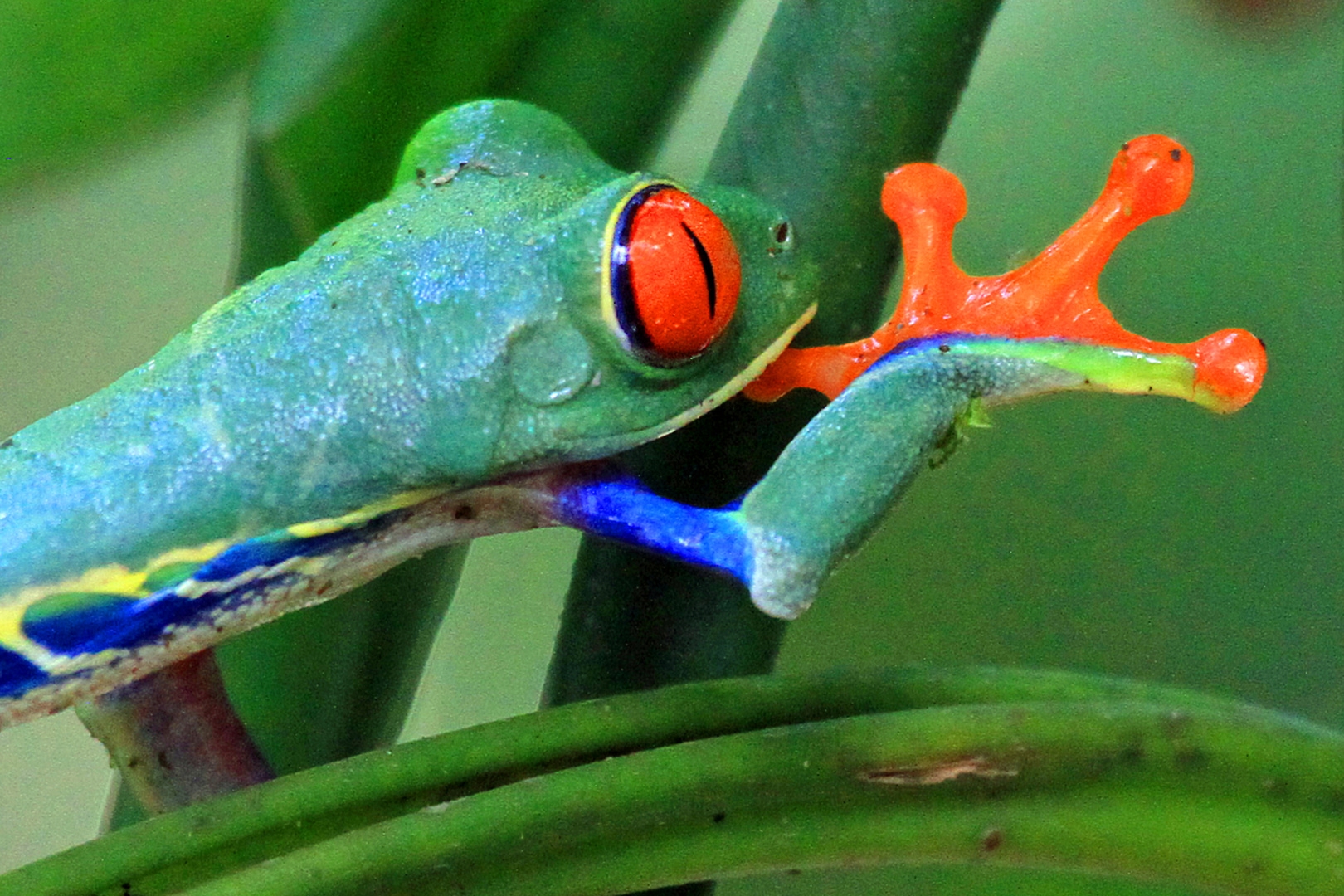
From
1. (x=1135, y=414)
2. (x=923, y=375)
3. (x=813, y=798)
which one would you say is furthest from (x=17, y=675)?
(x=1135, y=414)

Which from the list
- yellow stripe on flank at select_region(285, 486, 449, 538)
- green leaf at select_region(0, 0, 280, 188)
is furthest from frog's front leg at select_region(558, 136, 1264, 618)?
green leaf at select_region(0, 0, 280, 188)

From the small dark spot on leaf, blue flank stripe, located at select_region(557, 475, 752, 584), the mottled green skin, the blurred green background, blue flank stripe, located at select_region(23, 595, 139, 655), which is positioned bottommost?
the small dark spot on leaf

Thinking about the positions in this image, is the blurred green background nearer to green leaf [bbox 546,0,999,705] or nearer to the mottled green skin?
green leaf [bbox 546,0,999,705]

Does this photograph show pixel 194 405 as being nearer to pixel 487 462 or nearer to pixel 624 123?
pixel 487 462

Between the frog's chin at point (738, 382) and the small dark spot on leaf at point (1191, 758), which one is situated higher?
the frog's chin at point (738, 382)

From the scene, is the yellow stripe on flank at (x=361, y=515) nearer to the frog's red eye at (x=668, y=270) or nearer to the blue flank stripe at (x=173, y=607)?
the blue flank stripe at (x=173, y=607)

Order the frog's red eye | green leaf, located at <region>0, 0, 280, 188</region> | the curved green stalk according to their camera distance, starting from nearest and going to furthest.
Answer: the curved green stalk → the frog's red eye → green leaf, located at <region>0, 0, 280, 188</region>

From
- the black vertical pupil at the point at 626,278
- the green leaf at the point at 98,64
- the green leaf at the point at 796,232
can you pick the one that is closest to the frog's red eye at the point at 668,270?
the black vertical pupil at the point at 626,278

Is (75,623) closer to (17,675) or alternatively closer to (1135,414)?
(17,675)
